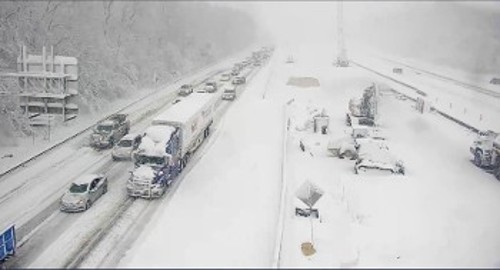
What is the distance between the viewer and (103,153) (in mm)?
37531

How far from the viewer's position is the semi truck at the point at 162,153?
2869 centimetres

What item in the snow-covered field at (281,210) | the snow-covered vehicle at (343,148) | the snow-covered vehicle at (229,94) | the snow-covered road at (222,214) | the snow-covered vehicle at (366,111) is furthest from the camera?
the snow-covered vehicle at (229,94)

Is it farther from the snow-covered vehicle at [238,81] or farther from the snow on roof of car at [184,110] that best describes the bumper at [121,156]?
the snow-covered vehicle at [238,81]

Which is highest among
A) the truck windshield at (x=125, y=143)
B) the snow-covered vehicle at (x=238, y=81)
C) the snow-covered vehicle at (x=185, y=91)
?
the snow-covered vehicle at (x=238, y=81)

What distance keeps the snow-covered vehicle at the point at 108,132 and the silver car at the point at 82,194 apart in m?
9.67

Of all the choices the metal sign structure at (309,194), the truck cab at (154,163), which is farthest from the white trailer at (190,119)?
the metal sign structure at (309,194)

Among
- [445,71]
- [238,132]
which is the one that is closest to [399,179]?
[238,132]

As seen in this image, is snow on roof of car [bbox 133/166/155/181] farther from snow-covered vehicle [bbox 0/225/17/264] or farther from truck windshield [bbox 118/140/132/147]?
snow-covered vehicle [bbox 0/225/17/264]

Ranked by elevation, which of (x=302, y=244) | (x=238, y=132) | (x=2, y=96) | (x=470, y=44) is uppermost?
(x=470, y=44)

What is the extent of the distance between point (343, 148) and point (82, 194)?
1974cm

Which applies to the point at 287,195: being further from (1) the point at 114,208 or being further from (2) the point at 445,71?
(2) the point at 445,71

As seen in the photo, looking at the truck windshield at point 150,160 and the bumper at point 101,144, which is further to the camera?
the bumper at point 101,144

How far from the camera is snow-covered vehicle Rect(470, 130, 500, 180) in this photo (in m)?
35.8

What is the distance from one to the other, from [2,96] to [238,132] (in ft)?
63.5
